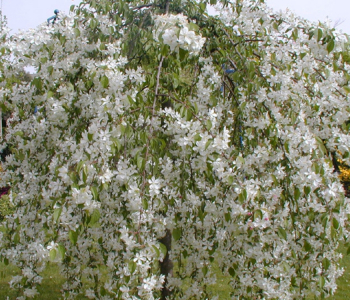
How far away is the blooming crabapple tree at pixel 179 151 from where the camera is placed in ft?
5.42

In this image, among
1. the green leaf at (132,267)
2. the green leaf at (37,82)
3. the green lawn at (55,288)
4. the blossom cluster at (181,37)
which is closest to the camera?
the green leaf at (132,267)

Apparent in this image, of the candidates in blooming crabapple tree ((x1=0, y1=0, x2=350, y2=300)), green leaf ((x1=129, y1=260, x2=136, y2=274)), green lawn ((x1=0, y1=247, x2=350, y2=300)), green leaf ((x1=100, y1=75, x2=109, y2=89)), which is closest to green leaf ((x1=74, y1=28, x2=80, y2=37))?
blooming crabapple tree ((x1=0, y1=0, x2=350, y2=300))

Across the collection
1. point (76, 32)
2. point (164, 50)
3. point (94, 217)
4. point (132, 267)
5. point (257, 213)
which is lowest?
point (132, 267)

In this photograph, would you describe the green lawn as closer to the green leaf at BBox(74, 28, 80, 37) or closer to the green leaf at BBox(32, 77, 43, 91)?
the green leaf at BBox(32, 77, 43, 91)

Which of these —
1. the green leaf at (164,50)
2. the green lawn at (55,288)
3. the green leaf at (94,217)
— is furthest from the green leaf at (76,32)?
the green lawn at (55,288)

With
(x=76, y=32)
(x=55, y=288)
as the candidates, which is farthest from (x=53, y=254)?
(x=55, y=288)

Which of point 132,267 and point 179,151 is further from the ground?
point 179,151

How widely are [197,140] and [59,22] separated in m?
1.11

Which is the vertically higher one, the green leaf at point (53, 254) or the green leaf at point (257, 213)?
the green leaf at point (257, 213)

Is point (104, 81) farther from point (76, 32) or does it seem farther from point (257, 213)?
point (257, 213)

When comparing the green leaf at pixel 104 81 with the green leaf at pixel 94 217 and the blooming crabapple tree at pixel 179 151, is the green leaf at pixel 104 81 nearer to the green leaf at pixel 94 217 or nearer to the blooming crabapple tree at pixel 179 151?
the blooming crabapple tree at pixel 179 151

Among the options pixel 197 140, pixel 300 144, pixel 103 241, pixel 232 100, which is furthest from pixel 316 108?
pixel 103 241

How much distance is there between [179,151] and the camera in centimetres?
201

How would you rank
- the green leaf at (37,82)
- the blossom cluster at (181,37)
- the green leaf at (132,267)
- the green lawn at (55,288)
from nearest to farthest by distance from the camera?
the green leaf at (132,267), the blossom cluster at (181,37), the green leaf at (37,82), the green lawn at (55,288)
